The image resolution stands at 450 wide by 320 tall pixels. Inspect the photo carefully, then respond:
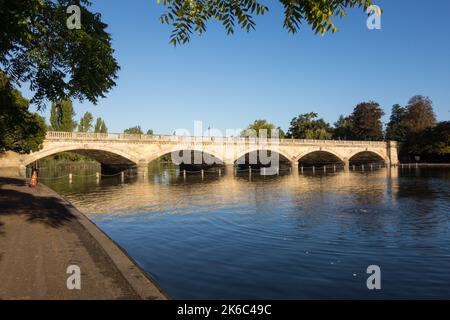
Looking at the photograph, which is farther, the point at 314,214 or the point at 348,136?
the point at 348,136

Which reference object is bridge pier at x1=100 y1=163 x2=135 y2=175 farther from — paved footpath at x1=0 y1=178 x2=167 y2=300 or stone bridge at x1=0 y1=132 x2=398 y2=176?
paved footpath at x1=0 y1=178 x2=167 y2=300

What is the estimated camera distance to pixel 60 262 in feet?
24.7

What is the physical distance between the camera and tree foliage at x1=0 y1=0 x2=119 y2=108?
1075 cm

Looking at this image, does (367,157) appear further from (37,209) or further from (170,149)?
(37,209)

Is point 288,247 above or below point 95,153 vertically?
below

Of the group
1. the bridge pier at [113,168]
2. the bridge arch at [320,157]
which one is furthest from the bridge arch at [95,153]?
the bridge arch at [320,157]

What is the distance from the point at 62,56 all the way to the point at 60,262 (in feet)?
25.2

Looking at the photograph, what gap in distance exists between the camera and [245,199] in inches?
882

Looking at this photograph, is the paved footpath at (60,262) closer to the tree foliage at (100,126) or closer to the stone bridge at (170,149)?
the stone bridge at (170,149)

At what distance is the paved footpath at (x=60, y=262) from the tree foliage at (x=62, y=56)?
15.8 ft

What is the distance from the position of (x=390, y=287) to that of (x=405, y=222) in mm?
7477

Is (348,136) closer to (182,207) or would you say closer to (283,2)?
(182,207)

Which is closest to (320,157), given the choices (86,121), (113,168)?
(113,168)
